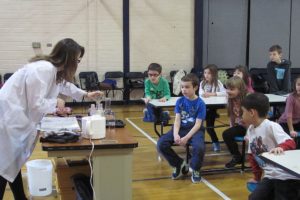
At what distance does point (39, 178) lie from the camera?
3.62 meters

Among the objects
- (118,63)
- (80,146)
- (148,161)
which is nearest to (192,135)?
(148,161)

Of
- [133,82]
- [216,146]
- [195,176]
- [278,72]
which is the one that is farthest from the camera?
[133,82]

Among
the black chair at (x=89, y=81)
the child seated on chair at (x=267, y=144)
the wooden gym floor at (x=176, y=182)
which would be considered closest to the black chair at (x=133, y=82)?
the black chair at (x=89, y=81)

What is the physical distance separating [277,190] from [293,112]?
1958mm

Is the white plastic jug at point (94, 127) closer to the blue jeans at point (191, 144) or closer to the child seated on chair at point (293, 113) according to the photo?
the blue jeans at point (191, 144)

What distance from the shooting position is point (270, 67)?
657 cm

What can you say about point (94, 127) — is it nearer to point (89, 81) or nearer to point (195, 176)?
point (195, 176)

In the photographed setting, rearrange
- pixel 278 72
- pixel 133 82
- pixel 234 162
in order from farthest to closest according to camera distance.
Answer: pixel 133 82 < pixel 278 72 < pixel 234 162

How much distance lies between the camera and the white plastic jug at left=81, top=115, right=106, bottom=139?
275 cm

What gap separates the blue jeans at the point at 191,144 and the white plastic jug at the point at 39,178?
1191 millimetres

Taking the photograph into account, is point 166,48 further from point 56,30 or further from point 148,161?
point 148,161

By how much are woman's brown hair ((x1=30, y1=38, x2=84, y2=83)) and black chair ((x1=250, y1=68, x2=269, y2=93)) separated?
24.1 ft

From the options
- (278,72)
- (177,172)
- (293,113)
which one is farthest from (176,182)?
(278,72)

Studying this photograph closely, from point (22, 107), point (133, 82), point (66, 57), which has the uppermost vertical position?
point (66, 57)
